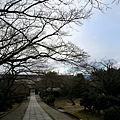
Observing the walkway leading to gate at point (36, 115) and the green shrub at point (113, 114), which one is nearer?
the green shrub at point (113, 114)

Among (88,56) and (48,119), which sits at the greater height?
(88,56)

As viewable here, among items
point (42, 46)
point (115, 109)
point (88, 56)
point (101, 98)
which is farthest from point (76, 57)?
point (101, 98)

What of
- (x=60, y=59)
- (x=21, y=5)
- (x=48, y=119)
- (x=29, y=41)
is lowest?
(x=48, y=119)

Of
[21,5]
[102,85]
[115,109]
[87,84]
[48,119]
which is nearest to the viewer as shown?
[21,5]

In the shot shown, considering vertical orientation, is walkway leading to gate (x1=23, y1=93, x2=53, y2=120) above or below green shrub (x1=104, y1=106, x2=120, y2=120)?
below

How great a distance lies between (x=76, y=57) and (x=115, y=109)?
4.21 metres

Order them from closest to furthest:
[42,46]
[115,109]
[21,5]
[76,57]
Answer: [21,5] → [76,57] → [42,46] → [115,109]

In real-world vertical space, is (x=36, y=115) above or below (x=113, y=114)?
below

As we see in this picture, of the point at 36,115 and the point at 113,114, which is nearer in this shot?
the point at 113,114

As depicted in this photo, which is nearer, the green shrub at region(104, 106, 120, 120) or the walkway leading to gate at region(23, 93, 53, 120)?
the green shrub at region(104, 106, 120, 120)

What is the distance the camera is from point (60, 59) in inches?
356

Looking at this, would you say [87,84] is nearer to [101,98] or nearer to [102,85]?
[102,85]

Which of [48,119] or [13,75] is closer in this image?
[48,119]

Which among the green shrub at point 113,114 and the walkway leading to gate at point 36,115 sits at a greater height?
the green shrub at point 113,114
